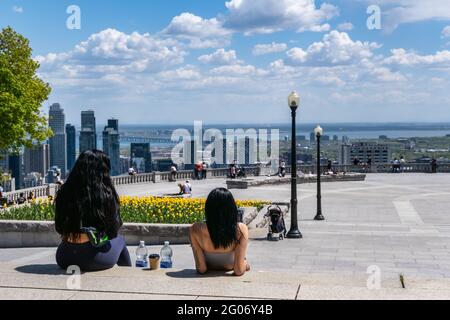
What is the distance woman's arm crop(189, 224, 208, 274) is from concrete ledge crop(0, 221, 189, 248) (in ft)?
29.6

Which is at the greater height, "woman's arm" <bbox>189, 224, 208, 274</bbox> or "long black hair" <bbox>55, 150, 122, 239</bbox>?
"long black hair" <bbox>55, 150, 122, 239</bbox>

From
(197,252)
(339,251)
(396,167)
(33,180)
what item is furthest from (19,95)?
(33,180)

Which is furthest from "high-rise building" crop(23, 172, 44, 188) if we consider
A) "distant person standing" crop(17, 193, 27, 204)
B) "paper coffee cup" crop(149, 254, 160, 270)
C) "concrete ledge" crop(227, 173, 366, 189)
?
"paper coffee cup" crop(149, 254, 160, 270)

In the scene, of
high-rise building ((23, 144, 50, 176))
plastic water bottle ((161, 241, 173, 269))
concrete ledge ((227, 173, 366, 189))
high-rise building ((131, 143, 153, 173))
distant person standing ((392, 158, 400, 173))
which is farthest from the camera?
high-rise building ((23, 144, 50, 176))

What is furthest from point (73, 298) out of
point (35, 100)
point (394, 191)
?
point (394, 191)

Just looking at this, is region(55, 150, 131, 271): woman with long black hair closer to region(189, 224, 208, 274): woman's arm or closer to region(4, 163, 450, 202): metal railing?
region(189, 224, 208, 274): woman's arm

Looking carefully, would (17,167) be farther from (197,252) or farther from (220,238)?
(220,238)

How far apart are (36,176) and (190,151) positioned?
146 feet

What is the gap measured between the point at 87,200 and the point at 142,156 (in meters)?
77.5

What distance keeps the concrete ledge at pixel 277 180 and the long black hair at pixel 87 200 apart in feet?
96.2

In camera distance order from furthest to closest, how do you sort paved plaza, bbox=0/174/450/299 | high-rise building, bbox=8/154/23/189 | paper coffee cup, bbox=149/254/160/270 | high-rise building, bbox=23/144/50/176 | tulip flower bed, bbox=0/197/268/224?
1. high-rise building, bbox=23/144/50/176
2. high-rise building, bbox=8/154/23/189
3. tulip flower bed, bbox=0/197/268/224
4. paper coffee cup, bbox=149/254/160/270
5. paved plaza, bbox=0/174/450/299

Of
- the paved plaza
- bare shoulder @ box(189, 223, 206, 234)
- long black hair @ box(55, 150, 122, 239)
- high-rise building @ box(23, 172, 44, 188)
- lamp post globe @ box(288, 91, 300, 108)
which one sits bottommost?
high-rise building @ box(23, 172, 44, 188)

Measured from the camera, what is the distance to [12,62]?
32781 mm

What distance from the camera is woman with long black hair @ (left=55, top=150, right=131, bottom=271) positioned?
8102 mm
